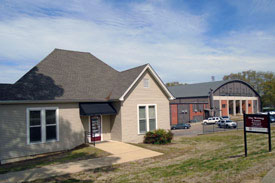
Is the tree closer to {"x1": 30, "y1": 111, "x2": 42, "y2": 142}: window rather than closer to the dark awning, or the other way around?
the dark awning

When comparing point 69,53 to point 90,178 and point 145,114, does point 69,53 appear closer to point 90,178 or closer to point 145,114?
point 145,114

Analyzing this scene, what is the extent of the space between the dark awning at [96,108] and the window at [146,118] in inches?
92.7

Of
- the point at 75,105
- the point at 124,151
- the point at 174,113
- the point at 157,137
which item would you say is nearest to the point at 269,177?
the point at 124,151

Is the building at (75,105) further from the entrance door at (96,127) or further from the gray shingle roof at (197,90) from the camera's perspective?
the gray shingle roof at (197,90)

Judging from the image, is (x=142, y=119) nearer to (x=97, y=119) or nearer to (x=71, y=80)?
(x=97, y=119)

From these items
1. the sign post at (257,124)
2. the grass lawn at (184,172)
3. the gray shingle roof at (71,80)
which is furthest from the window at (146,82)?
the sign post at (257,124)

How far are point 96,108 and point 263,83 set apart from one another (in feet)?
248

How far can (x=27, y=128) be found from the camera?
581 inches

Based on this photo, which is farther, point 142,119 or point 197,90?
point 197,90

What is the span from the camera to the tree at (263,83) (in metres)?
73.4

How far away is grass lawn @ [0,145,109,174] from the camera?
1227 cm

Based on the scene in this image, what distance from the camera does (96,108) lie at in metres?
17.7

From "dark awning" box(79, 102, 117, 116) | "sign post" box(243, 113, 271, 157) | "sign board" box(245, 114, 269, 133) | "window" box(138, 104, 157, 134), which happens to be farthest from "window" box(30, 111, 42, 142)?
"sign board" box(245, 114, 269, 133)

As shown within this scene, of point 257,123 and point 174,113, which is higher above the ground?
point 257,123
